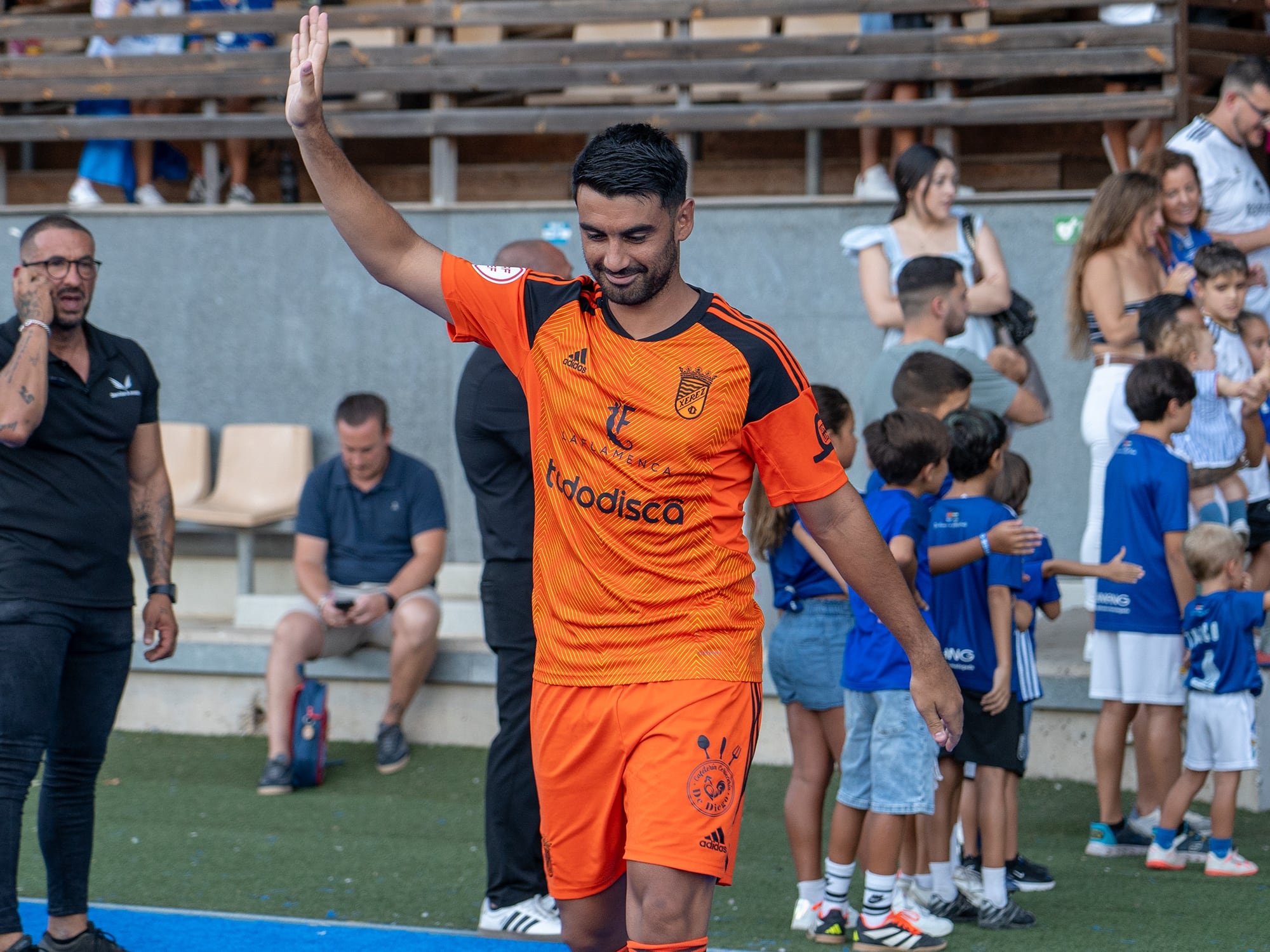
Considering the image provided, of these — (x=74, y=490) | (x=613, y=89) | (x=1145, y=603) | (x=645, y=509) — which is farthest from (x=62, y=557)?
(x=613, y=89)

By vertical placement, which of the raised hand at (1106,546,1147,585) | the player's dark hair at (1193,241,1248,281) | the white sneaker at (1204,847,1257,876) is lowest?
the white sneaker at (1204,847,1257,876)

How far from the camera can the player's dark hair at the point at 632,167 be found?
269 cm

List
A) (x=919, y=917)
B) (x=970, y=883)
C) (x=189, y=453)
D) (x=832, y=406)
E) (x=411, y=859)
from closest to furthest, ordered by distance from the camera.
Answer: (x=919, y=917), (x=832, y=406), (x=970, y=883), (x=411, y=859), (x=189, y=453)

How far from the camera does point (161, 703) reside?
6973mm

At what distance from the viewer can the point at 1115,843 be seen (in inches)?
200

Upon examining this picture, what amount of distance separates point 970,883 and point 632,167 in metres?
2.86

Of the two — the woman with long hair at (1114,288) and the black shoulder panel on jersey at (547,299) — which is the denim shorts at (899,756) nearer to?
the black shoulder panel on jersey at (547,299)

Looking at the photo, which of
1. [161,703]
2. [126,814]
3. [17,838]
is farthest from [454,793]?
[17,838]

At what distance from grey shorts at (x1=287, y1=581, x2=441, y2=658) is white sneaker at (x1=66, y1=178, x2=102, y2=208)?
12.9ft

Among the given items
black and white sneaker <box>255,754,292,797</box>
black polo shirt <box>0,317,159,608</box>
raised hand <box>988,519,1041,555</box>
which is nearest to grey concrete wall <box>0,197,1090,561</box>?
black and white sneaker <box>255,754,292,797</box>

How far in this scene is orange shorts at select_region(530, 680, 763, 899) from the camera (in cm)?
272

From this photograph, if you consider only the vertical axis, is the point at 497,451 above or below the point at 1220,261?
below

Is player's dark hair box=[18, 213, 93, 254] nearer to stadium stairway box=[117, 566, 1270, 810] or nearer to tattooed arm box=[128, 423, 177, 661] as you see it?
tattooed arm box=[128, 423, 177, 661]

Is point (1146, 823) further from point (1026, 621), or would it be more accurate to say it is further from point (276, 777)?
point (276, 777)
